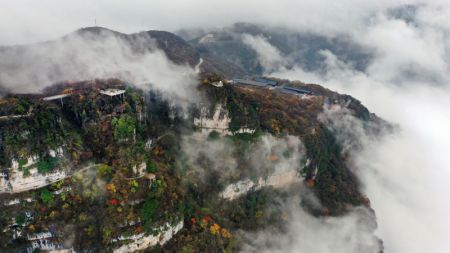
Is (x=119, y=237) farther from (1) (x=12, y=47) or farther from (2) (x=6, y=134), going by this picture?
(1) (x=12, y=47)

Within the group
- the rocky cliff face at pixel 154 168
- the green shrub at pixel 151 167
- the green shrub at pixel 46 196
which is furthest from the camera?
the green shrub at pixel 151 167

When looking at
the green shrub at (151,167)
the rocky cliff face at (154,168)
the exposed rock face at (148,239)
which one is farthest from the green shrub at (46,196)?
the green shrub at (151,167)

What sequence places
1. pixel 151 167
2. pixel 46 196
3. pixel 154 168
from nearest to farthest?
pixel 46 196, pixel 151 167, pixel 154 168

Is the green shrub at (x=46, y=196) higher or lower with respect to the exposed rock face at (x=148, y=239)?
higher

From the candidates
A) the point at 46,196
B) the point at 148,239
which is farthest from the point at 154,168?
the point at 46,196

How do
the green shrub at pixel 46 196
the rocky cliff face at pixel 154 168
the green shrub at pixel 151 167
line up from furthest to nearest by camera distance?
the green shrub at pixel 151 167
the green shrub at pixel 46 196
the rocky cliff face at pixel 154 168

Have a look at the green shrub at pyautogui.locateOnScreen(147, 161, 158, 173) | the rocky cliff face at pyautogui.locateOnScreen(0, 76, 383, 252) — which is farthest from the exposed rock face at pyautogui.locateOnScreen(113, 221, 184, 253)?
the green shrub at pyautogui.locateOnScreen(147, 161, 158, 173)

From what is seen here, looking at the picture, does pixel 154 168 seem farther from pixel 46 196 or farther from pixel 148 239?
pixel 46 196

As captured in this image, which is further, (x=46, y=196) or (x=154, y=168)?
(x=154, y=168)

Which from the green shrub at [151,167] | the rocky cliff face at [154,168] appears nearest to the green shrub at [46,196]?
the rocky cliff face at [154,168]

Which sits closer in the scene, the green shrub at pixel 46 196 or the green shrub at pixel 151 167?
the green shrub at pixel 46 196

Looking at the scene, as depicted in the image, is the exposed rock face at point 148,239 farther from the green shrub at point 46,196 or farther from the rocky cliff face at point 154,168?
the green shrub at point 46,196

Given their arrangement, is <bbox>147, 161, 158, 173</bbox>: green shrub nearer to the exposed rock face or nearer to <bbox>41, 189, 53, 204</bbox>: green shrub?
the exposed rock face
